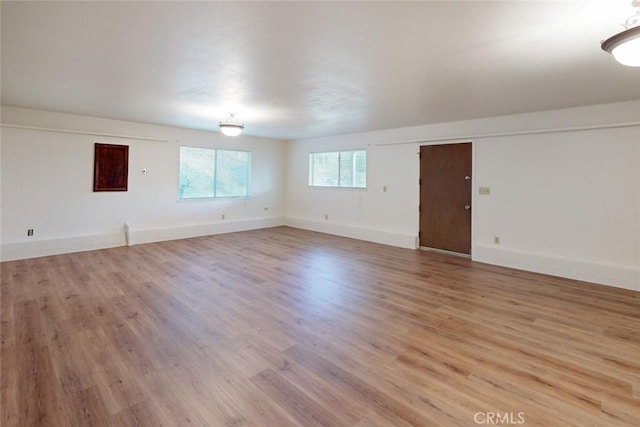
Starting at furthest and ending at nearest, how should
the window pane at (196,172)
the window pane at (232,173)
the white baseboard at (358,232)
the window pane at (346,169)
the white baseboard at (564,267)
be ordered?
1. the window pane at (232,173)
2. the window pane at (346,169)
3. the window pane at (196,172)
4. the white baseboard at (358,232)
5. the white baseboard at (564,267)

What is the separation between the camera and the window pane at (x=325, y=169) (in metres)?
7.76

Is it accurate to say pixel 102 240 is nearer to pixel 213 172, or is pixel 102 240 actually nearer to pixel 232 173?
pixel 213 172

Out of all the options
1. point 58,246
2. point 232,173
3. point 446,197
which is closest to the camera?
point 58,246

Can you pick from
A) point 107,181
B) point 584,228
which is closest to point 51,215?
point 107,181

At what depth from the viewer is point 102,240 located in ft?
19.0

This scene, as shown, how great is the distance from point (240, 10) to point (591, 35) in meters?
2.43

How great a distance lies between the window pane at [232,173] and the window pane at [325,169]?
1774mm

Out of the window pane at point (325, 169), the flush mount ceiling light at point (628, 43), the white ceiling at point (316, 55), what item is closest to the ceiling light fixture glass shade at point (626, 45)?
the flush mount ceiling light at point (628, 43)

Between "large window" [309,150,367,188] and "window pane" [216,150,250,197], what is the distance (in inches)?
68.1

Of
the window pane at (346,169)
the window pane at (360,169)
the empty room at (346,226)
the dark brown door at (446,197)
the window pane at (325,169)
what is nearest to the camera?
the empty room at (346,226)

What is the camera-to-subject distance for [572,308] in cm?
333

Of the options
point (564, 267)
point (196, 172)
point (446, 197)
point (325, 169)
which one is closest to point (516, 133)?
point (446, 197)

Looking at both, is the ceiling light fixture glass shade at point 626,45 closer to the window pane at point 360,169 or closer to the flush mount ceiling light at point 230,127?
the flush mount ceiling light at point 230,127

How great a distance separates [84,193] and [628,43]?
7152 millimetres
